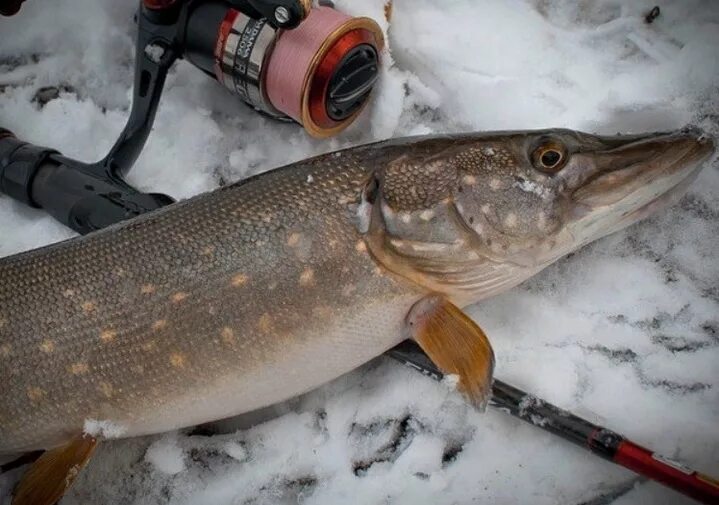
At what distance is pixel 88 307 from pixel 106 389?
0.55 feet

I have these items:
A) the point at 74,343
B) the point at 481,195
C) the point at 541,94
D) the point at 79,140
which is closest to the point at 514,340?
the point at 481,195

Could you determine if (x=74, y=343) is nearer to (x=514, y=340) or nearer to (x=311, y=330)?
(x=311, y=330)

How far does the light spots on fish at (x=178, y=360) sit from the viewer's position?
1396 mm

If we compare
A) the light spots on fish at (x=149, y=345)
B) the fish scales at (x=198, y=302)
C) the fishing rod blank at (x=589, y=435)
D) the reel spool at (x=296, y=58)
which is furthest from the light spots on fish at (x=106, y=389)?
the reel spool at (x=296, y=58)

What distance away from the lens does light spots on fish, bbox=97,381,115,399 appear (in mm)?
1408

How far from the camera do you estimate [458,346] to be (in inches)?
54.3

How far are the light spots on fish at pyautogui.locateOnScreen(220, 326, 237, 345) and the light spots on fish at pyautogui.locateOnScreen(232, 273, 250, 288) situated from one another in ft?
0.28

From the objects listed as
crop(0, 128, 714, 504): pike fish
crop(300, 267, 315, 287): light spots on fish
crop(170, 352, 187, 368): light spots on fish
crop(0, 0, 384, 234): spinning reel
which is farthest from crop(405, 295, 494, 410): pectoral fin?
crop(0, 0, 384, 234): spinning reel

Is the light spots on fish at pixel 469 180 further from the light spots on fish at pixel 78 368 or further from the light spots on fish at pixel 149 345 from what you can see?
the light spots on fish at pixel 78 368

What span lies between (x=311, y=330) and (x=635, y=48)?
43.7 inches

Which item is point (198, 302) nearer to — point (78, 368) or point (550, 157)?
point (78, 368)

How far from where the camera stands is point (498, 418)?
5.05 feet

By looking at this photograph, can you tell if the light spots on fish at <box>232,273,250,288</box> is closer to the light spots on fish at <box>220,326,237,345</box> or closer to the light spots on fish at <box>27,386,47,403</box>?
the light spots on fish at <box>220,326,237,345</box>

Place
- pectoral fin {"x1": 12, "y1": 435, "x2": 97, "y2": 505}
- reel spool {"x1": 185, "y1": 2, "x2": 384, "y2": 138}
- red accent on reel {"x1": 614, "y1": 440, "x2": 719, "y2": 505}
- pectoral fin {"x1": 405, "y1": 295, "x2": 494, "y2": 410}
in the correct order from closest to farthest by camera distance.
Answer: red accent on reel {"x1": 614, "y1": 440, "x2": 719, "y2": 505}
pectoral fin {"x1": 405, "y1": 295, "x2": 494, "y2": 410}
pectoral fin {"x1": 12, "y1": 435, "x2": 97, "y2": 505}
reel spool {"x1": 185, "y1": 2, "x2": 384, "y2": 138}
